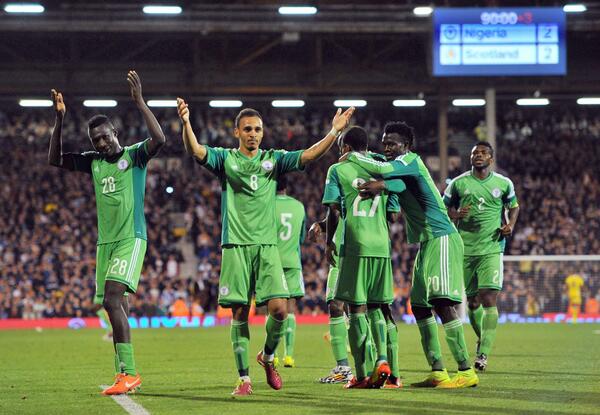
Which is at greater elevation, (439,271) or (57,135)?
(57,135)

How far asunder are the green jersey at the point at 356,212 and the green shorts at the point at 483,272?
3511 millimetres

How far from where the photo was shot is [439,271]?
9.55 m

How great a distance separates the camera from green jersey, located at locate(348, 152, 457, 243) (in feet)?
30.6

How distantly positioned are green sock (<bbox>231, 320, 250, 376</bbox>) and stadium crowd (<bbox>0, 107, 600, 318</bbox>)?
20136 mm

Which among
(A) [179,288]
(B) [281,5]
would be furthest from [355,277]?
(A) [179,288]

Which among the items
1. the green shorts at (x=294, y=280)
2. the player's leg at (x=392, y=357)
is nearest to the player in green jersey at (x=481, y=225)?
the green shorts at (x=294, y=280)

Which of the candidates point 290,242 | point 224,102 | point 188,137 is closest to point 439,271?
point 188,137

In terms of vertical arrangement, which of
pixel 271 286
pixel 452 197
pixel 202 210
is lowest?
pixel 271 286

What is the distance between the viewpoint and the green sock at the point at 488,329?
12125 millimetres

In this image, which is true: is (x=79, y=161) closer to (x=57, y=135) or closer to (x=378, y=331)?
(x=57, y=135)

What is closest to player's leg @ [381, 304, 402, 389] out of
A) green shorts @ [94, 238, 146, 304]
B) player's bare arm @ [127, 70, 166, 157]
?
green shorts @ [94, 238, 146, 304]

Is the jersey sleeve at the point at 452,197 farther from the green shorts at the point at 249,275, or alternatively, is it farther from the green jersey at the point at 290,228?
the green shorts at the point at 249,275

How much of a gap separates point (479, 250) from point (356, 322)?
3.93 m

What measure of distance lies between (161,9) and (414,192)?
65.5 feet
